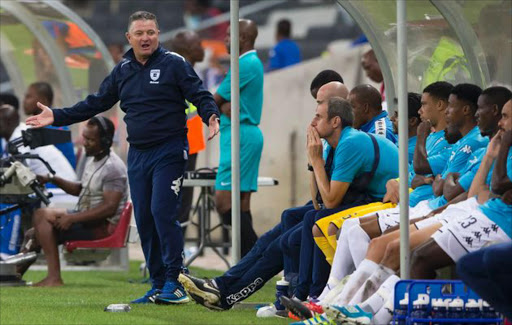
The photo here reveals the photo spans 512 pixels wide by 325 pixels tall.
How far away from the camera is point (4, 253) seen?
12.0 m

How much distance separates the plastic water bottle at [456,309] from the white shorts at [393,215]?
3.26 feet

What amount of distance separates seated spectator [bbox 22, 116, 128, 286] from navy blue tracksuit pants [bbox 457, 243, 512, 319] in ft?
18.8

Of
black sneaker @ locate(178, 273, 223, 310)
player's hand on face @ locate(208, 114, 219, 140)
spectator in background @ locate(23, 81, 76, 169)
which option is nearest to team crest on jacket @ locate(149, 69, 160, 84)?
player's hand on face @ locate(208, 114, 219, 140)

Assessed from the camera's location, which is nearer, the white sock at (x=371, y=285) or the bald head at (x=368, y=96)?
the white sock at (x=371, y=285)

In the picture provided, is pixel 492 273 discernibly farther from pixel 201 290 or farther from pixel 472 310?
pixel 201 290

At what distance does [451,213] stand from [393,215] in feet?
1.91

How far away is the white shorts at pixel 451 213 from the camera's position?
22.1 feet

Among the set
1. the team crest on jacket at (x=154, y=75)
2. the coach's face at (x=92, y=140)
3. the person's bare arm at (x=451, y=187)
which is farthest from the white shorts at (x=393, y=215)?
the coach's face at (x=92, y=140)

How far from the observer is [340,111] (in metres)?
8.00

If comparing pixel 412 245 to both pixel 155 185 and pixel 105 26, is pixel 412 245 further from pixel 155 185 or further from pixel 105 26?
pixel 105 26

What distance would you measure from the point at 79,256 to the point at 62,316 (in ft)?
10.4

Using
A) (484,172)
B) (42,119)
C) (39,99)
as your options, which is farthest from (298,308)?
(39,99)

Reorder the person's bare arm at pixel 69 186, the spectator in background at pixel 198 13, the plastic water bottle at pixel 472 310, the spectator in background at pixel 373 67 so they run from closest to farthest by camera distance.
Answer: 1. the plastic water bottle at pixel 472 310
2. the spectator in background at pixel 373 67
3. the person's bare arm at pixel 69 186
4. the spectator in background at pixel 198 13

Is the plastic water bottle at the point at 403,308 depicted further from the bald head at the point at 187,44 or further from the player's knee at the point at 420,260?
the bald head at the point at 187,44
